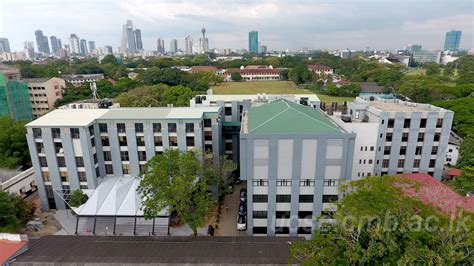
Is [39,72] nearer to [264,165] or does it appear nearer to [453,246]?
[264,165]

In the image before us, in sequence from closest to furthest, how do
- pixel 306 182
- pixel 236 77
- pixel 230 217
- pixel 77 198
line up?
pixel 306 182, pixel 77 198, pixel 230 217, pixel 236 77

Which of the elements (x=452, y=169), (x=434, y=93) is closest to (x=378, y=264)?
(x=452, y=169)

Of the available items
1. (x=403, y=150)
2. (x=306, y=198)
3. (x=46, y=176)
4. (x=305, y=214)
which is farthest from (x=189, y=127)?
(x=403, y=150)

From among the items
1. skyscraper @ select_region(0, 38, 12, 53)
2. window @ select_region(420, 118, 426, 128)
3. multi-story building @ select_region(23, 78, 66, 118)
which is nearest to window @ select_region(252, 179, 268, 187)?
window @ select_region(420, 118, 426, 128)

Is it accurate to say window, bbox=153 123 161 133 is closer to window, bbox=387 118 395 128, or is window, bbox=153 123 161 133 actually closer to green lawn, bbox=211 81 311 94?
window, bbox=387 118 395 128

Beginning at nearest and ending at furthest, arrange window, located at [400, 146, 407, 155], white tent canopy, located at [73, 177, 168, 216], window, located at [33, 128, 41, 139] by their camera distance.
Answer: white tent canopy, located at [73, 177, 168, 216]
window, located at [33, 128, 41, 139]
window, located at [400, 146, 407, 155]

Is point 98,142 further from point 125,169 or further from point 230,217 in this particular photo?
point 230,217

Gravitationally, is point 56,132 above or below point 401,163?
above
